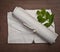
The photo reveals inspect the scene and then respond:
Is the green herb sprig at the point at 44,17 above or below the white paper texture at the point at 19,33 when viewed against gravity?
above

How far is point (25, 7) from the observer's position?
0.96 m

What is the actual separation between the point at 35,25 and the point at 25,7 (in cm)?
14

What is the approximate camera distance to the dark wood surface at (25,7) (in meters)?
0.88

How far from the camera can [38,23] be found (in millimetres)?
881

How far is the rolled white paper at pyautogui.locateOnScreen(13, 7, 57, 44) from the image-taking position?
862 mm

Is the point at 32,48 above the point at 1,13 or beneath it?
beneath

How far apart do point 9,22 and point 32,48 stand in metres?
0.18

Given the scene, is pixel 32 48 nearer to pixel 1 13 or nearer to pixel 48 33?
pixel 48 33

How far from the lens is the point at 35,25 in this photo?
87 centimetres

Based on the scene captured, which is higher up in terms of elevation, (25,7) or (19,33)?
(25,7)

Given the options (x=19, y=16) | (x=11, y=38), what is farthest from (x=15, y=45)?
(x=19, y=16)

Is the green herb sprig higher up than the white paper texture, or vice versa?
the green herb sprig

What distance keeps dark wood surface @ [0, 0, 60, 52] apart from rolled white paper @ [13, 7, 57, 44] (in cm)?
5

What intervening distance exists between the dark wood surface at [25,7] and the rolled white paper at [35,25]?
0.16 ft
